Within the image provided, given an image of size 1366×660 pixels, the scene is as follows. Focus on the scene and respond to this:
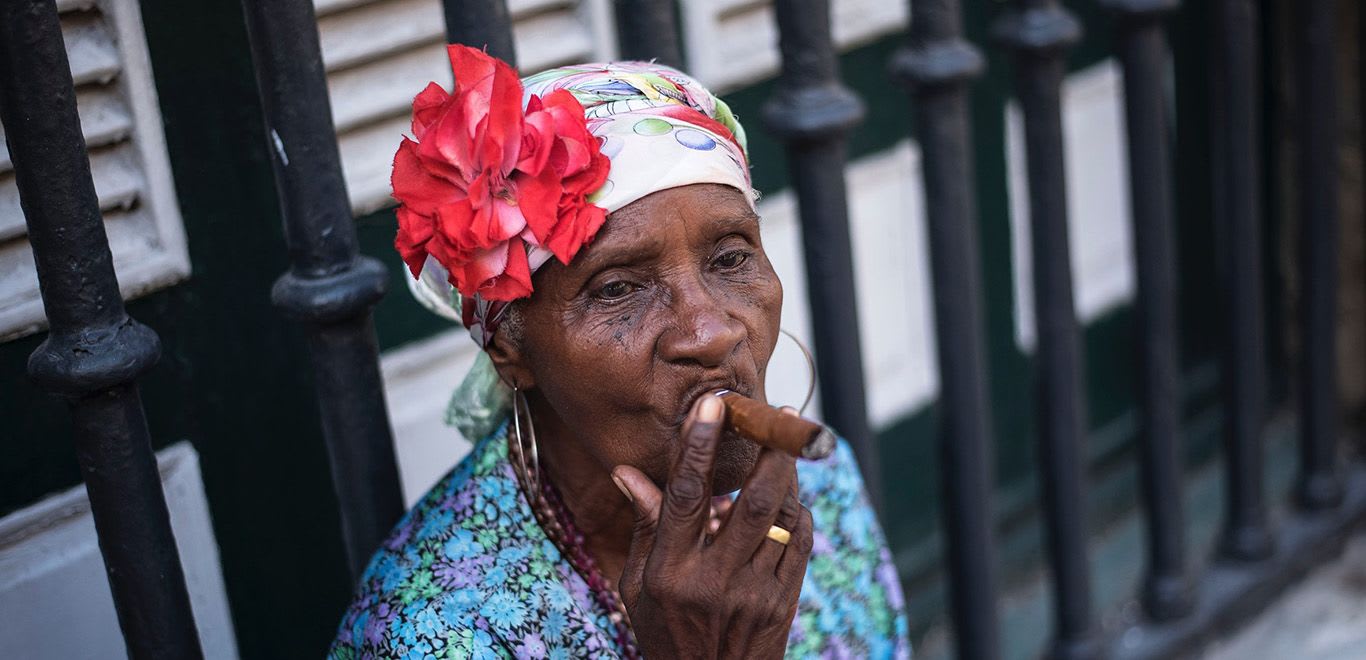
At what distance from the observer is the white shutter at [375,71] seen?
243 centimetres

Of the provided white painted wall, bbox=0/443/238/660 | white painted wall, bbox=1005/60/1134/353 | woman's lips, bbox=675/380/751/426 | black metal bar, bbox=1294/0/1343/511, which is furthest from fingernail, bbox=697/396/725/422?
white painted wall, bbox=1005/60/1134/353

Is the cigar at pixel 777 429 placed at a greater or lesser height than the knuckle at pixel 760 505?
greater

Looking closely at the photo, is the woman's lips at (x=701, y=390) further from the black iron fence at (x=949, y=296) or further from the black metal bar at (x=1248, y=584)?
the black metal bar at (x=1248, y=584)

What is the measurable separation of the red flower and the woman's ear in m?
0.16

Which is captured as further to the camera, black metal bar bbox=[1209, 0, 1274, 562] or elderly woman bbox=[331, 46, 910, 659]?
black metal bar bbox=[1209, 0, 1274, 562]

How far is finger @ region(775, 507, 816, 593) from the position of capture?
5.43ft

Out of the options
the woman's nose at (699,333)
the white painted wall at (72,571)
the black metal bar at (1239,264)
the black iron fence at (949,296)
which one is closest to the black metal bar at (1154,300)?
the black iron fence at (949,296)

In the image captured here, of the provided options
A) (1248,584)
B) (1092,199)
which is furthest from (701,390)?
(1092,199)

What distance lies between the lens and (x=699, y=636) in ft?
5.35

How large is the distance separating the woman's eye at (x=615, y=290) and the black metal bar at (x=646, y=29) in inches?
24.6

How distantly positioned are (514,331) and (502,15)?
1.66ft

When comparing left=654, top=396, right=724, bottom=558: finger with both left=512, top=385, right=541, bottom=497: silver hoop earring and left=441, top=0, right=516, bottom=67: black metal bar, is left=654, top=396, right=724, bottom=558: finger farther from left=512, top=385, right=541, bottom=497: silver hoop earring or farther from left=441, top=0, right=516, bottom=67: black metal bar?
left=441, top=0, right=516, bottom=67: black metal bar

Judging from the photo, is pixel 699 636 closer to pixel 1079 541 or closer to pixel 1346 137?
pixel 1079 541

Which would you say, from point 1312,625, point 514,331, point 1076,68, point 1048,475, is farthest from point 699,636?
point 1076,68
